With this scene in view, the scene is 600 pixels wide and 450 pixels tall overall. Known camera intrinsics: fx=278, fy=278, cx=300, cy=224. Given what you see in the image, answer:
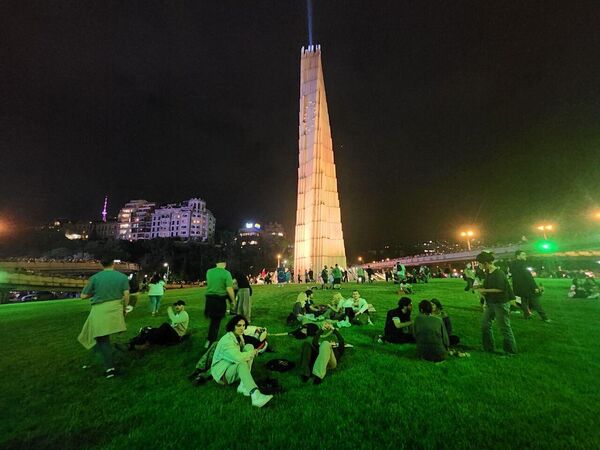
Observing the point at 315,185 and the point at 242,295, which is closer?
the point at 242,295

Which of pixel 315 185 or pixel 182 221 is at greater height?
pixel 182 221

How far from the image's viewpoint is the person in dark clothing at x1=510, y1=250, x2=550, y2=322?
32.7 feet

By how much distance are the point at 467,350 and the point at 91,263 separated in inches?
3073

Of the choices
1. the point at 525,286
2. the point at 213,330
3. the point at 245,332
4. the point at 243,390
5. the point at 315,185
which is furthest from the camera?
the point at 315,185

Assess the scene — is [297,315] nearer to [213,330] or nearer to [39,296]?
[213,330]

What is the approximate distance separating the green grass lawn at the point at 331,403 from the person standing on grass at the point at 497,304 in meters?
0.38

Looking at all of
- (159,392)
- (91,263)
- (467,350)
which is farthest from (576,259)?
(91,263)

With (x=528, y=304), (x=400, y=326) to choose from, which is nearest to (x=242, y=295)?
(x=400, y=326)

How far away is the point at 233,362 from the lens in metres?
5.23

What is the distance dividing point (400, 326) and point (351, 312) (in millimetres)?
2952

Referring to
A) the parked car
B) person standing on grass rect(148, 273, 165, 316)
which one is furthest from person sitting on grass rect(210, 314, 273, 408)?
the parked car

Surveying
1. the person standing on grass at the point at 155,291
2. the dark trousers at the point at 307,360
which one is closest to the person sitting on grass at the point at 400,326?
the dark trousers at the point at 307,360

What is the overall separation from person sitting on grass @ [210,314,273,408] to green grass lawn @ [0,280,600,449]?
0.21 m

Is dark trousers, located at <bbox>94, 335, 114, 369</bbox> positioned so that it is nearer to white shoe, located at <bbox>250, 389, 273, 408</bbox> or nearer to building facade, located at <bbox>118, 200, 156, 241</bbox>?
white shoe, located at <bbox>250, 389, 273, 408</bbox>
